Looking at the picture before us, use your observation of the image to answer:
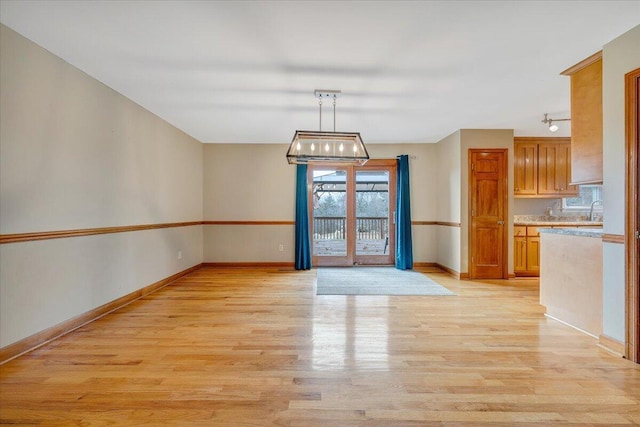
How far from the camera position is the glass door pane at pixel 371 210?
655 cm

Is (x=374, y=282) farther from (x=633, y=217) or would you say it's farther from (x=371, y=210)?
(x=633, y=217)

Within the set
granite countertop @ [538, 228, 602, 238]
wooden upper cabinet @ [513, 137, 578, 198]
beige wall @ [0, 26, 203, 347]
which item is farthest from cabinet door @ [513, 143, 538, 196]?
beige wall @ [0, 26, 203, 347]

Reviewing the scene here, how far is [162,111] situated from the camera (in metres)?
4.40

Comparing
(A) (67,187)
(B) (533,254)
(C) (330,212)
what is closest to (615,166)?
(B) (533,254)

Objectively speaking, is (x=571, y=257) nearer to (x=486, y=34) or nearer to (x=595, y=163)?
(x=595, y=163)

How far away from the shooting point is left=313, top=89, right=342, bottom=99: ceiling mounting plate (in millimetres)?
3589

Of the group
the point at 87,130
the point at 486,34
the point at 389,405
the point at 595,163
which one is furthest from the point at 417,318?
the point at 87,130

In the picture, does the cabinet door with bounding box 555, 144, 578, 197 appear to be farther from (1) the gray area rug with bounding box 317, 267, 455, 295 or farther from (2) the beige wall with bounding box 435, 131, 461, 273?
(1) the gray area rug with bounding box 317, 267, 455, 295

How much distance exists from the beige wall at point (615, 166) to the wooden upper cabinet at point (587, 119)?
299 millimetres

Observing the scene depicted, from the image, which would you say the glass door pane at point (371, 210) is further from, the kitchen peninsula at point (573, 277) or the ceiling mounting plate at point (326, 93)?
Answer: the kitchen peninsula at point (573, 277)

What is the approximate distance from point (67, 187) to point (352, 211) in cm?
459

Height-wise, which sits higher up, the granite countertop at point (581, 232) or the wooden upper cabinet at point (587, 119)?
the wooden upper cabinet at point (587, 119)

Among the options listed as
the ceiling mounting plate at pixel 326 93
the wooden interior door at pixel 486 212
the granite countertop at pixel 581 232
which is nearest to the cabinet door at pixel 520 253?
the wooden interior door at pixel 486 212

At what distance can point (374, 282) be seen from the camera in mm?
5094
